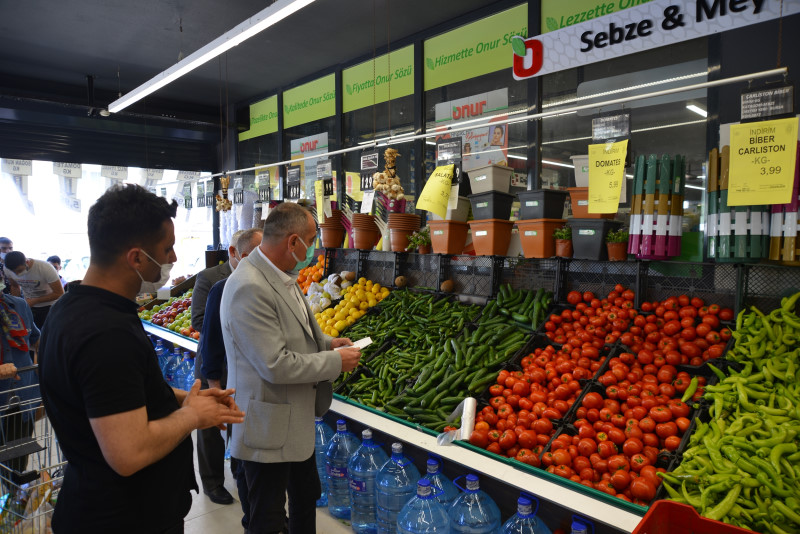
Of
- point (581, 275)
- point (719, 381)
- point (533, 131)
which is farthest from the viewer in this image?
point (533, 131)

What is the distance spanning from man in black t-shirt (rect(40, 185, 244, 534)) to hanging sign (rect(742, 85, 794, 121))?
2.87 m

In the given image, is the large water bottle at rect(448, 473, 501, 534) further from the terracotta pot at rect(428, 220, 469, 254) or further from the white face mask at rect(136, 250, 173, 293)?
the terracotta pot at rect(428, 220, 469, 254)

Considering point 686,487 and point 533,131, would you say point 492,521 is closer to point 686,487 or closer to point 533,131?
point 686,487

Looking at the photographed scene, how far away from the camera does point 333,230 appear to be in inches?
240

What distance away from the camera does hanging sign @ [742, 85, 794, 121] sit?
8.13 feet

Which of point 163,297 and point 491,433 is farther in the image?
point 163,297

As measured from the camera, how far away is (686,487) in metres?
2.26

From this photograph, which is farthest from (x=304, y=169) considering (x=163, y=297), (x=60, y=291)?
(x=60, y=291)

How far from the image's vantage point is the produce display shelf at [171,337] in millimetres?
5326

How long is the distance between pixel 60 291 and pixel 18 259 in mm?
1044

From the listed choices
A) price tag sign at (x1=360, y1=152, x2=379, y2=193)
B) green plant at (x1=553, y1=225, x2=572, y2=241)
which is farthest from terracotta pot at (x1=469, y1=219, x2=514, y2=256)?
price tag sign at (x1=360, y1=152, x2=379, y2=193)

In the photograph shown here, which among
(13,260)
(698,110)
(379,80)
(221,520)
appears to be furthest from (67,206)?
(698,110)

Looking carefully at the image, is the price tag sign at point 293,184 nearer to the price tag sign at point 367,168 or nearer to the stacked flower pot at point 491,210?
the price tag sign at point 367,168

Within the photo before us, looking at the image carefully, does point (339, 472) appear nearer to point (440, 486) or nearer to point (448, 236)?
point (440, 486)
